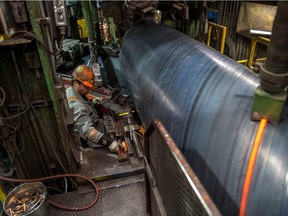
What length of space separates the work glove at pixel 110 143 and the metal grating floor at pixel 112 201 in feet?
1.85

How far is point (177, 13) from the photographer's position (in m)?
4.12

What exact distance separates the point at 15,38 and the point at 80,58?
19.1 ft

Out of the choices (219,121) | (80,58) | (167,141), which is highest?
(167,141)

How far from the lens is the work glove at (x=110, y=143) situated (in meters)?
3.10

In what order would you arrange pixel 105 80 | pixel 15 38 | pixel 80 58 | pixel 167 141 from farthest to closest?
pixel 80 58 → pixel 105 80 → pixel 15 38 → pixel 167 141

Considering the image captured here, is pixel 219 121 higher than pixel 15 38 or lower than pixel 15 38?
lower

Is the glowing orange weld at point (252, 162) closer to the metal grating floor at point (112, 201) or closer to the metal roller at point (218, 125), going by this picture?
the metal roller at point (218, 125)

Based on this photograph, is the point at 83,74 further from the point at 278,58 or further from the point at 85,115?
the point at 278,58

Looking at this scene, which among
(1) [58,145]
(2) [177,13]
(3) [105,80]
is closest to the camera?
(1) [58,145]

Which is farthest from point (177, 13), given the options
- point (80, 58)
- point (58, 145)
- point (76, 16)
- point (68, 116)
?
point (76, 16)

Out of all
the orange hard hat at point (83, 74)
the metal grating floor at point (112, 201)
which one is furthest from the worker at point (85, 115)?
the metal grating floor at point (112, 201)

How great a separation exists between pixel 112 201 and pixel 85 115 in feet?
4.41

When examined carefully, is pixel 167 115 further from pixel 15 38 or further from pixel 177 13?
pixel 177 13

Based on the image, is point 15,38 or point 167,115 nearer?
point 15,38
